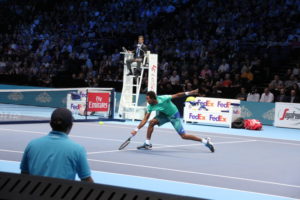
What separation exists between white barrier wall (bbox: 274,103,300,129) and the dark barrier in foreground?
65.4 feet

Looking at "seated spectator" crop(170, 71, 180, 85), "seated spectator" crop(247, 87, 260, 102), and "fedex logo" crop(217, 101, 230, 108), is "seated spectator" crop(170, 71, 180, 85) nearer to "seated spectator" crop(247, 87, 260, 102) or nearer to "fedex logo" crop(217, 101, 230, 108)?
"seated spectator" crop(247, 87, 260, 102)

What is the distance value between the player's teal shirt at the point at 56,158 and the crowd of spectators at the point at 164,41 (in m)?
18.7

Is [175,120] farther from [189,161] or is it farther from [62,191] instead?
[62,191]

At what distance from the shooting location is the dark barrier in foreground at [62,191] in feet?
6.60

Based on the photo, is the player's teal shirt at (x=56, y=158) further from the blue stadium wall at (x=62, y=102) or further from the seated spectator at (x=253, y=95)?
the seated spectator at (x=253, y=95)

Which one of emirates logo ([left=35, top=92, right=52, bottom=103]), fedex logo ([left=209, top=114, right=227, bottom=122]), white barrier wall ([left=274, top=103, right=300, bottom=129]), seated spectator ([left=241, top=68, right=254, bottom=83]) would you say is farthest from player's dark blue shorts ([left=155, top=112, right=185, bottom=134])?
emirates logo ([left=35, top=92, right=52, bottom=103])

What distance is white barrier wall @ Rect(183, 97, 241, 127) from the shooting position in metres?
21.3

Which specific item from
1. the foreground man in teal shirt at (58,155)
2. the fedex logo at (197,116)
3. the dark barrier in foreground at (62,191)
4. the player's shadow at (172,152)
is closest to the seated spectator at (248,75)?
the fedex logo at (197,116)

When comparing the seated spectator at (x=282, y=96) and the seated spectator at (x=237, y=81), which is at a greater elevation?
the seated spectator at (x=237, y=81)

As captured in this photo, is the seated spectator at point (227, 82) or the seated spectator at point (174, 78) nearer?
the seated spectator at point (227, 82)

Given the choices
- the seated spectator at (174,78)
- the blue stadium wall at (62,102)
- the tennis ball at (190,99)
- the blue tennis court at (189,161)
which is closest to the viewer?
the blue tennis court at (189,161)

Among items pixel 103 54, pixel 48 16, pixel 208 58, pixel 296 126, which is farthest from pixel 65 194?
pixel 48 16

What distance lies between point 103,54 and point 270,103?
11.6 metres

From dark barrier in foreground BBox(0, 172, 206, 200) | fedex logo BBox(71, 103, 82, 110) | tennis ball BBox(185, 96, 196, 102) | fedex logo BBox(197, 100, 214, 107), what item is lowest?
fedex logo BBox(71, 103, 82, 110)
